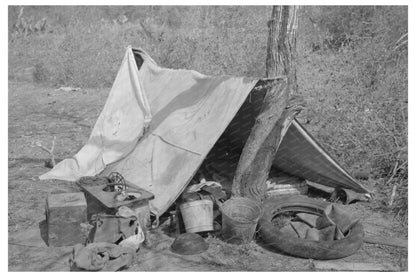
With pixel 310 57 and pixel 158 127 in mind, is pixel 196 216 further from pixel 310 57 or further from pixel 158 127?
pixel 310 57

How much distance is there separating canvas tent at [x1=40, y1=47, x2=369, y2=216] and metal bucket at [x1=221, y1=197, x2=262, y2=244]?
602 mm

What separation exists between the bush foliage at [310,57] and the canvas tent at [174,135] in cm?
139

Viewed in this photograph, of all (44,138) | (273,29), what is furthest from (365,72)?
(44,138)

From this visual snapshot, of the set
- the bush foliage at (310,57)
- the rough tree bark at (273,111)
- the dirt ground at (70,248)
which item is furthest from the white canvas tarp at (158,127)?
the bush foliage at (310,57)

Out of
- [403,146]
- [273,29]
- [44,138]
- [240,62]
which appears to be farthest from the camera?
[240,62]

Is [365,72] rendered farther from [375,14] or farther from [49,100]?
[49,100]

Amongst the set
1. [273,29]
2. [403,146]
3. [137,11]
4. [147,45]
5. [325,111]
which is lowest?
[403,146]

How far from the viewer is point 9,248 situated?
432 centimetres

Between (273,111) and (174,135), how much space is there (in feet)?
4.47

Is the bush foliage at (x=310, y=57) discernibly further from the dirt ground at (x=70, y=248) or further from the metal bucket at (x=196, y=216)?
the metal bucket at (x=196, y=216)

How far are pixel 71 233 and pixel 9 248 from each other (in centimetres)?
67

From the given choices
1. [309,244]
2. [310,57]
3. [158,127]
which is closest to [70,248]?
[158,127]

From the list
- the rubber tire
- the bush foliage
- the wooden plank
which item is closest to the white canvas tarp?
the rubber tire

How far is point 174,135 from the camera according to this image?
17.9 ft
